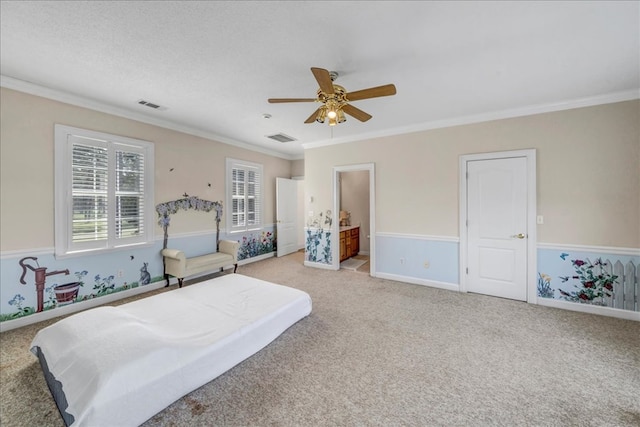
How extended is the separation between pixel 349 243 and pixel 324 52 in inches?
176

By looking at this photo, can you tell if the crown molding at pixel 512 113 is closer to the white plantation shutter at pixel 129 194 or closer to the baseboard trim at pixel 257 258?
the baseboard trim at pixel 257 258

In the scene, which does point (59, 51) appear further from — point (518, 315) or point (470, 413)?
point (518, 315)

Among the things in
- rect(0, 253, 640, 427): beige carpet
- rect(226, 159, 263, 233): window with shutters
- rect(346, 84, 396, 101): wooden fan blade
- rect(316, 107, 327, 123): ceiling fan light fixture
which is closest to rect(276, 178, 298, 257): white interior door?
Answer: rect(226, 159, 263, 233): window with shutters

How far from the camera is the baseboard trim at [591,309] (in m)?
3.04

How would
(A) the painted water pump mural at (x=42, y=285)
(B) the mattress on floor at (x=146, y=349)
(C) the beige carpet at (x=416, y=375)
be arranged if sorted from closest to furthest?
(B) the mattress on floor at (x=146, y=349)
(C) the beige carpet at (x=416, y=375)
(A) the painted water pump mural at (x=42, y=285)

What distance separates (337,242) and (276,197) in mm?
2192

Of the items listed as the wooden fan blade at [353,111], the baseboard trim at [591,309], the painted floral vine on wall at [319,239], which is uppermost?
the wooden fan blade at [353,111]

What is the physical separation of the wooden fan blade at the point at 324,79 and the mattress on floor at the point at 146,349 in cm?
216

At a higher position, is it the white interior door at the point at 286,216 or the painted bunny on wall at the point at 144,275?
the white interior door at the point at 286,216

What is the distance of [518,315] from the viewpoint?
3172mm

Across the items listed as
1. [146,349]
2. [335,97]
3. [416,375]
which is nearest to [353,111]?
[335,97]

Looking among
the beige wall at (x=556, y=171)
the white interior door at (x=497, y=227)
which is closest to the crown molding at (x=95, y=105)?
the beige wall at (x=556, y=171)

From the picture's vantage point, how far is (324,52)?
2.25 m

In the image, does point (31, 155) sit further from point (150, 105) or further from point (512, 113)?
point (512, 113)
